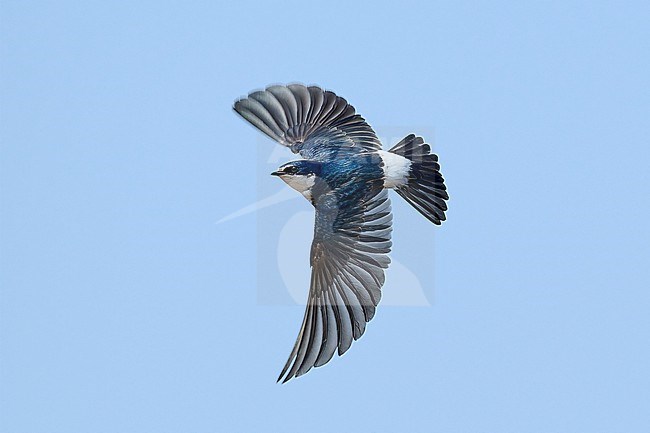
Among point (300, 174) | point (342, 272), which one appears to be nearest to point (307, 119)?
point (300, 174)

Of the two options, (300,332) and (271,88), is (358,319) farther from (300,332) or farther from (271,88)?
(271,88)

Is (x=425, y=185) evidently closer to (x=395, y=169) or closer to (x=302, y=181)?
(x=395, y=169)

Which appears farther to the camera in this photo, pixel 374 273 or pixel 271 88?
pixel 271 88

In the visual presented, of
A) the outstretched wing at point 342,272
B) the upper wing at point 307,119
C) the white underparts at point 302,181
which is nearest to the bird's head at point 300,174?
the white underparts at point 302,181

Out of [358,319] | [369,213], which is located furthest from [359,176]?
[358,319]

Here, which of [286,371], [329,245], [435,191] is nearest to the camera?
[286,371]

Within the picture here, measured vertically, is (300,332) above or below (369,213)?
below

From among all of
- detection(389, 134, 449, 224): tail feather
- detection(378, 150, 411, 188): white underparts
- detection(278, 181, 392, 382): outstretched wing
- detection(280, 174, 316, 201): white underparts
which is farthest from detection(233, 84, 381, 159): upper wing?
detection(278, 181, 392, 382): outstretched wing
